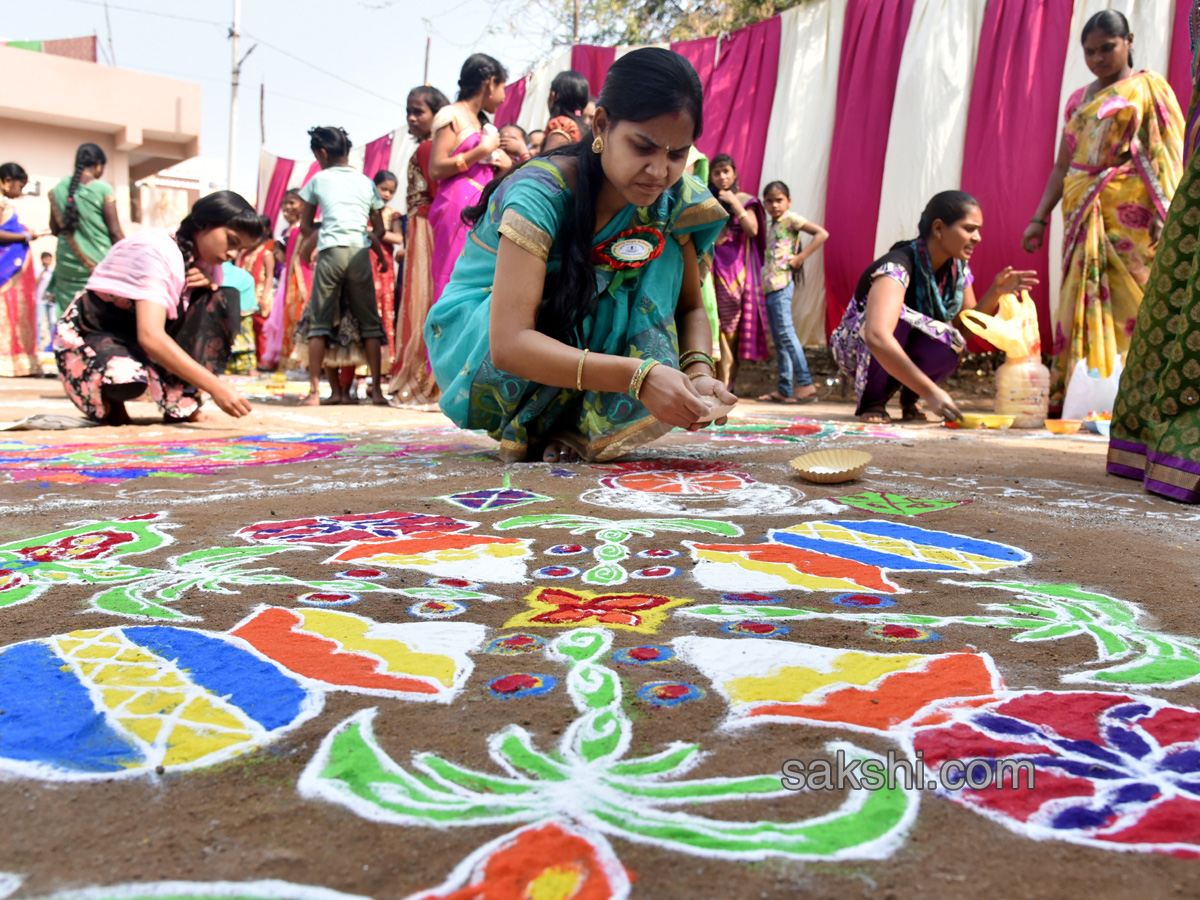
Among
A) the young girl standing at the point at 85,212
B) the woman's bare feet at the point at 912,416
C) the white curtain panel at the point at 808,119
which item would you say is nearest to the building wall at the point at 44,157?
the young girl standing at the point at 85,212

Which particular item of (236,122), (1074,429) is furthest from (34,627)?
(236,122)

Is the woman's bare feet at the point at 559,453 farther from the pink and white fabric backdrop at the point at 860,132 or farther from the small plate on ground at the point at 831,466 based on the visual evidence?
the pink and white fabric backdrop at the point at 860,132

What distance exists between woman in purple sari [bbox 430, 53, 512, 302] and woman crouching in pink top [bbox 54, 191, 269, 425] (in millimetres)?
1110

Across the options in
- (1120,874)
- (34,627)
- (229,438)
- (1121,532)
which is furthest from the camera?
(229,438)

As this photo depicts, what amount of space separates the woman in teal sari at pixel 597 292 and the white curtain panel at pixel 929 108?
3561 mm

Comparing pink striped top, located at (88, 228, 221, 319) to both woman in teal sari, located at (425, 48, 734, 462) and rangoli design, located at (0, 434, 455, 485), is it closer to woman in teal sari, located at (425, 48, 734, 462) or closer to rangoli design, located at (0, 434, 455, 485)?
rangoli design, located at (0, 434, 455, 485)

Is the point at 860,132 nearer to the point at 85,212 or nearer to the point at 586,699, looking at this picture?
the point at 85,212

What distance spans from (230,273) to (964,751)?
5267mm

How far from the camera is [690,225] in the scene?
2.52 metres

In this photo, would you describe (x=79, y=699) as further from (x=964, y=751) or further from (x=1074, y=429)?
(x=1074, y=429)

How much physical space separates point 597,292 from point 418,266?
285 centimetres

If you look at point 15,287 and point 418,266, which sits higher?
point 418,266

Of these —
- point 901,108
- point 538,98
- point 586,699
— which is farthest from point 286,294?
point 586,699

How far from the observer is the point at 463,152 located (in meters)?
4.40
